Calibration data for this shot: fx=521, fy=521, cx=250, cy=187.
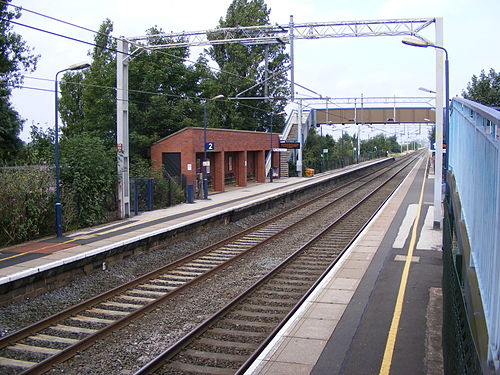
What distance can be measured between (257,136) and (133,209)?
19.7m

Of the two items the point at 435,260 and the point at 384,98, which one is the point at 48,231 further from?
the point at 384,98

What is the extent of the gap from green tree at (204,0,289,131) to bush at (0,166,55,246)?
107 feet

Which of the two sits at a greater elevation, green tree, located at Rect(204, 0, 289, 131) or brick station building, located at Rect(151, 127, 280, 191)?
green tree, located at Rect(204, 0, 289, 131)

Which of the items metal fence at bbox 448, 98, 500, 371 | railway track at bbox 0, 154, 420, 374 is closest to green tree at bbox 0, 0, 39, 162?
railway track at bbox 0, 154, 420, 374

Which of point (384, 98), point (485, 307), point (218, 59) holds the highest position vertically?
point (218, 59)

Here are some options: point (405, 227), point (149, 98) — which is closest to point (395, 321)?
point (405, 227)

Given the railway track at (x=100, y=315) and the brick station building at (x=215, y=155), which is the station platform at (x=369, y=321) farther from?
the brick station building at (x=215, y=155)

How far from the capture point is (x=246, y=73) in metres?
53.5

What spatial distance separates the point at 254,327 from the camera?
374 inches

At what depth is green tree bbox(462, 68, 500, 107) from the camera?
16642 mm

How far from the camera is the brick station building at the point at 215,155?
1210 inches

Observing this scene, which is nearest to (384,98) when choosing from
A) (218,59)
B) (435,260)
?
(218,59)

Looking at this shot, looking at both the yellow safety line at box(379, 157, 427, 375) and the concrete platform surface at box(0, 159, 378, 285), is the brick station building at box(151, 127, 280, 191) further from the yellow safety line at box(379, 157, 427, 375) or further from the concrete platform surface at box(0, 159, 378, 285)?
the yellow safety line at box(379, 157, 427, 375)

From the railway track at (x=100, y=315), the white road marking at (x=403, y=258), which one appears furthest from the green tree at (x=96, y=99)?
the white road marking at (x=403, y=258)
